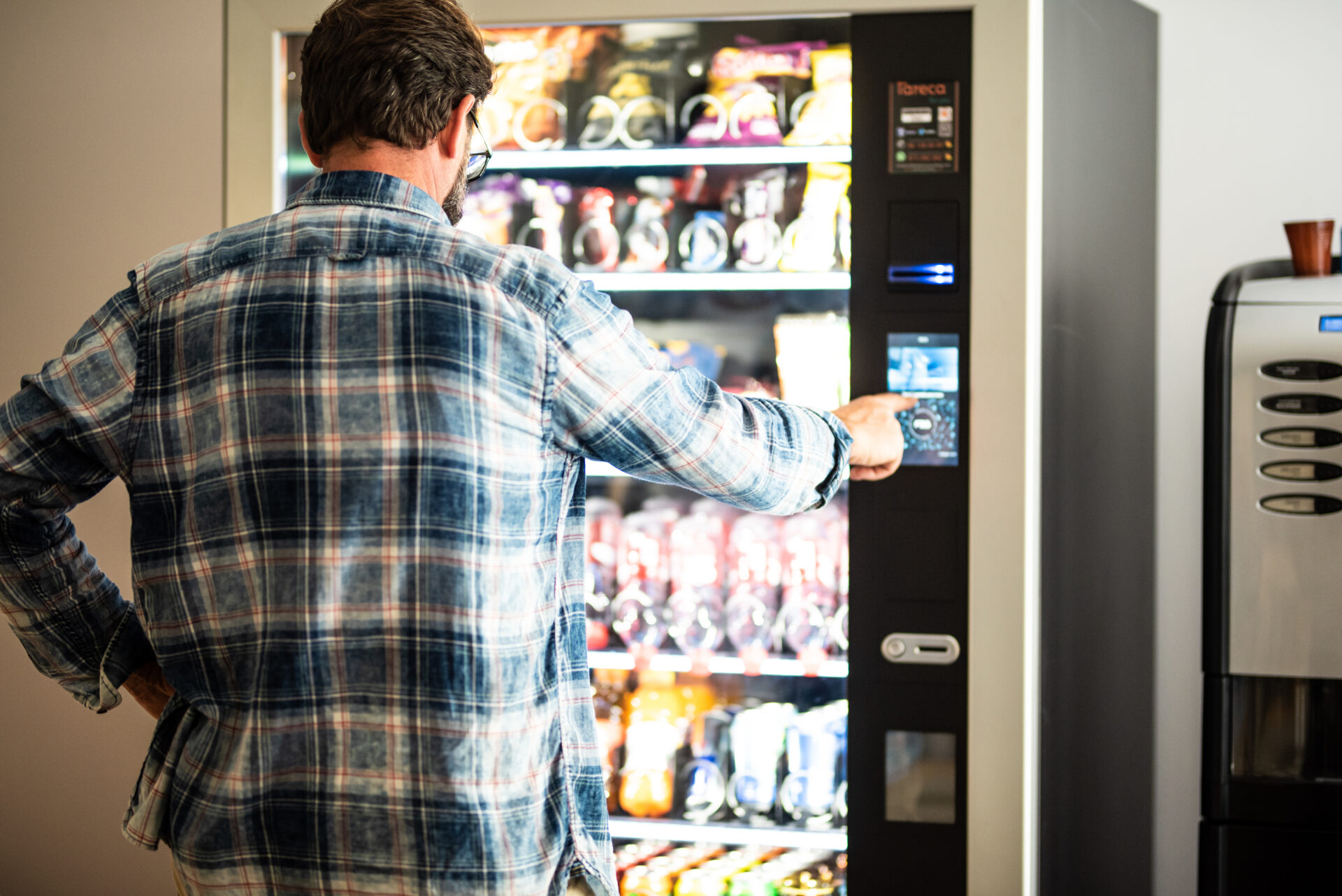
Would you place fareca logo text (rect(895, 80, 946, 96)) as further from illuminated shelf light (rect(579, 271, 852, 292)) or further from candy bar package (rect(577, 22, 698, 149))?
candy bar package (rect(577, 22, 698, 149))

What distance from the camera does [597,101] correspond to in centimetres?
186

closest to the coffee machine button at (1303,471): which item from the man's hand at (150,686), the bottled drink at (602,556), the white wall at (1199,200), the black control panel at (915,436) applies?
the white wall at (1199,200)

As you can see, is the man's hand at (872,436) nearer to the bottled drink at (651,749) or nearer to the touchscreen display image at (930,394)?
the touchscreen display image at (930,394)

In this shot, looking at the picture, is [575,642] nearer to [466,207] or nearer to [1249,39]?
[466,207]

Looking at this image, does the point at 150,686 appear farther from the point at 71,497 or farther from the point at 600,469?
the point at 600,469

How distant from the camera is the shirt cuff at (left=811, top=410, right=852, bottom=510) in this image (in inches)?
45.9

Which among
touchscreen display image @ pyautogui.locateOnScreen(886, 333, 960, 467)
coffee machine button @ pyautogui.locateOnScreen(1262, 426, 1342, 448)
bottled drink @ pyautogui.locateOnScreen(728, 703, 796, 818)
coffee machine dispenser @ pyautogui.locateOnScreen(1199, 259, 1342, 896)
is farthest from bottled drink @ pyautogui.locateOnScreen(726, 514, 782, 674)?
coffee machine button @ pyautogui.locateOnScreen(1262, 426, 1342, 448)

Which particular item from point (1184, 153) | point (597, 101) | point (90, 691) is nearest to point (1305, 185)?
point (1184, 153)

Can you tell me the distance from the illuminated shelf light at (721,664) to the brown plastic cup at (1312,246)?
3.68 feet

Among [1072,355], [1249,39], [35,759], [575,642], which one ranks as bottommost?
[35,759]

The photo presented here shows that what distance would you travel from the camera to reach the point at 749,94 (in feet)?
6.01

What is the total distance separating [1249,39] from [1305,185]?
348 mm

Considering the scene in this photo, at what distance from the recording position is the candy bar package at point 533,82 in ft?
6.23

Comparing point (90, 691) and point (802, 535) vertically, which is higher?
point (802, 535)
